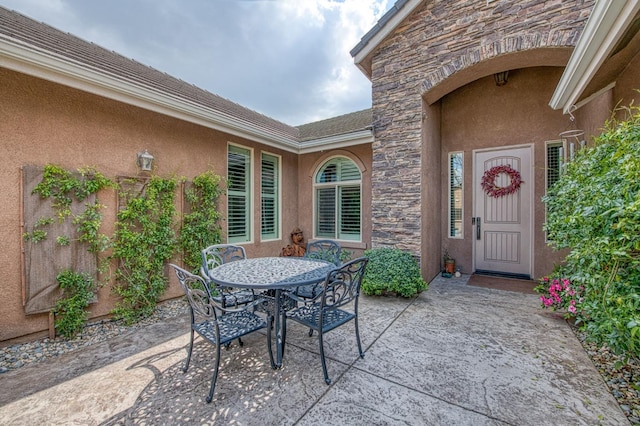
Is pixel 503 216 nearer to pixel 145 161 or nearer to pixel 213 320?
pixel 213 320

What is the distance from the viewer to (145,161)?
4.08 m

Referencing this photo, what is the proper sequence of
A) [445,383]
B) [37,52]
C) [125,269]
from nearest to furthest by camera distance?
[445,383] < [37,52] < [125,269]

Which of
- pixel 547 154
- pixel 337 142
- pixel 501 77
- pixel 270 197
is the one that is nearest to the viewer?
pixel 547 154

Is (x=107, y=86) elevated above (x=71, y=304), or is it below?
above

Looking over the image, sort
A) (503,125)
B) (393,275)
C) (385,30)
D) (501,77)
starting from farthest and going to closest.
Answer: (503,125)
(501,77)
(385,30)
(393,275)

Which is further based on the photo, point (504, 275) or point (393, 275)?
point (504, 275)

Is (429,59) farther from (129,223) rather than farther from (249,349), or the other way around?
(129,223)

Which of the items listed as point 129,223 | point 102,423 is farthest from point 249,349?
point 129,223

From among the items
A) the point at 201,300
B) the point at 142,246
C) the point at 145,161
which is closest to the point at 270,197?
the point at 145,161

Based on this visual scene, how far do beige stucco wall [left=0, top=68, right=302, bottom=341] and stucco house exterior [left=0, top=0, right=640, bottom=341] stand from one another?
0.05 feet

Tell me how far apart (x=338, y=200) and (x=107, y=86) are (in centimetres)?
495

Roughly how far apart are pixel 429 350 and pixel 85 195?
16.0ft

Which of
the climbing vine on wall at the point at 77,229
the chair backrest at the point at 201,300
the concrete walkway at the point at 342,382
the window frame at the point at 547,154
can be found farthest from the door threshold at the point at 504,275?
the climbing vine on wall at the point at 77,229

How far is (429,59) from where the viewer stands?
4.73 metres
